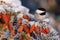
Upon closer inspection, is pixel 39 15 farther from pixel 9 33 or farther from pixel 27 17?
pixel 9 33

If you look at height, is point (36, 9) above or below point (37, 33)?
above

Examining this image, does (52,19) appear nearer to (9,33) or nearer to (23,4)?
(23,4)

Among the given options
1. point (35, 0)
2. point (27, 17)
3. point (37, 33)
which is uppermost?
point (35, 0)

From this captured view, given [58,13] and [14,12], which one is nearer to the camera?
[14,12]

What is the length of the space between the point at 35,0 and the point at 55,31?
0.94ft

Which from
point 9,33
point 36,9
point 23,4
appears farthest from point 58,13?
point 9,33

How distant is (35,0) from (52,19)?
0.20m

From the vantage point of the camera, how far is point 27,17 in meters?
1.38

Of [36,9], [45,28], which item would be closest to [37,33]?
[45,28]

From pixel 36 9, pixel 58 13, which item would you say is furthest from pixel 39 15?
pixel 58 13

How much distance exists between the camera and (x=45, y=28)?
1409mm

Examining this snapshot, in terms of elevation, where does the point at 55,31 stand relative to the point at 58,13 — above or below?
below

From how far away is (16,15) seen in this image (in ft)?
4.44

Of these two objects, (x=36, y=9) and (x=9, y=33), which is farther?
(x=36, y=9)
